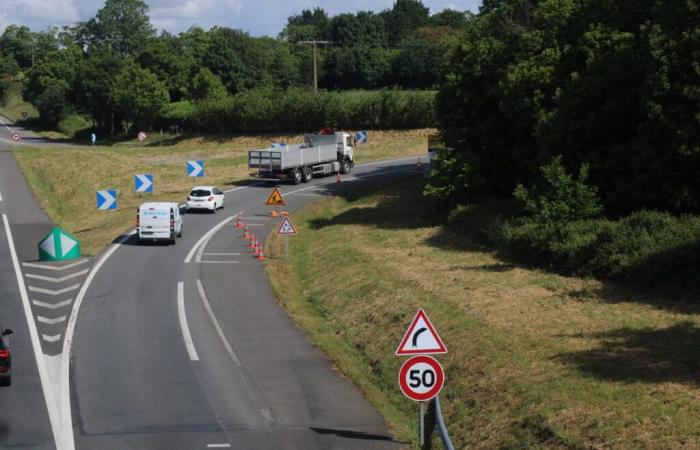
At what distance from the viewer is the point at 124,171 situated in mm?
71750

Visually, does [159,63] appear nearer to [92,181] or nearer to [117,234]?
[92,181]

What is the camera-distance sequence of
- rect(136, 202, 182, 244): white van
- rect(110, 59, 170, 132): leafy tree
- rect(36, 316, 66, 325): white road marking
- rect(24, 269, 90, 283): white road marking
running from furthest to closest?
Answer: rect(110, 59, 170, 132): leafy tree
rect(136, 202, 182, 244): white van
rect(24, 269, 90, 283): white road marking
rect(36, 316, 66, 325): white road marking

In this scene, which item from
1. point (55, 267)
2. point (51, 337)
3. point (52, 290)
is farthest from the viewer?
point (55, 267)

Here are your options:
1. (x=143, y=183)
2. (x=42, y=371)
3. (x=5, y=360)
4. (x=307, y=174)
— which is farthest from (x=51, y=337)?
(x=307, y=174)

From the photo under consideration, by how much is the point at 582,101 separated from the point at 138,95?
287 feet

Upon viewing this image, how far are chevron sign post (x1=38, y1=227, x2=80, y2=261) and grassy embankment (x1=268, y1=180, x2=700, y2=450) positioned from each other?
360 inches

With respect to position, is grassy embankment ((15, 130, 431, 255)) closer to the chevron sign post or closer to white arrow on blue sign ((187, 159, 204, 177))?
the chevron sign post

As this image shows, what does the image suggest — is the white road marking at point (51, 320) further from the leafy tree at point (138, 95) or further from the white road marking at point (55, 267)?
the leafy tree at point (138, 95)

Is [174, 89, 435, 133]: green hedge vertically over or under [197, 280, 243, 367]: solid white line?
over

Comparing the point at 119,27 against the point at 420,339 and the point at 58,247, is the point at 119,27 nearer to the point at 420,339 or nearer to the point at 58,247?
the point at 58,247

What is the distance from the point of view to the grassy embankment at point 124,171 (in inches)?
2149

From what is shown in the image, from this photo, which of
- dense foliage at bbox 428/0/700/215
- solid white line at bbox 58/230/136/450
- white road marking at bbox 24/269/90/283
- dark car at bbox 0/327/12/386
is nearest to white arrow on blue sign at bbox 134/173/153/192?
solid white line at bbox 58/230/136/450

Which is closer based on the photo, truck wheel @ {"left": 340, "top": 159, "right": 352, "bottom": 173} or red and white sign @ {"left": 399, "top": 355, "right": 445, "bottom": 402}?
red and white sign @ {"left": 399, "top": 355, "right": 445, "bottom": 402}

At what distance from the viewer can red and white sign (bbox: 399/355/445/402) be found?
644 inches
